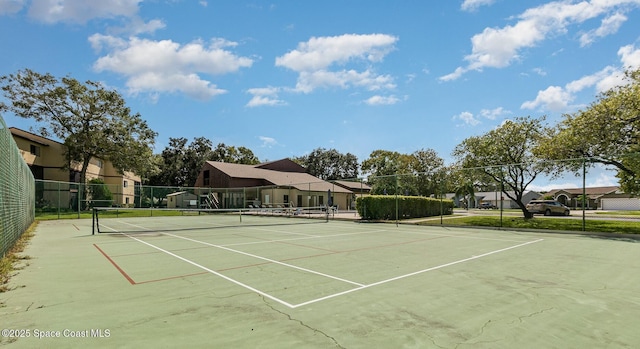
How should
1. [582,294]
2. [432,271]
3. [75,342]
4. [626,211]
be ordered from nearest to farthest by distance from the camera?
[75,342]
[582,294]
[432,271]
[626,211]

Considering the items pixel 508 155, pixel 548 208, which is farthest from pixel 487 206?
pixel 508 155

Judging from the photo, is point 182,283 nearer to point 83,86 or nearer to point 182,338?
point 182,338

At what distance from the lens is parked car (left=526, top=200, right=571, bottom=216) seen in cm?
2733

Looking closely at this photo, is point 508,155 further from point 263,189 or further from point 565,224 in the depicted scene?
point 263,189

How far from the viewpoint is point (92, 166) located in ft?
153

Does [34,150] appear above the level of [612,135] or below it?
above

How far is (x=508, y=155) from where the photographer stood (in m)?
23.3

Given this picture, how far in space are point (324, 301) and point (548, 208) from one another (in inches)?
1173

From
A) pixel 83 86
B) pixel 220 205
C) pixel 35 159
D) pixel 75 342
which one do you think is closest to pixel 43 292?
pixel 75 342

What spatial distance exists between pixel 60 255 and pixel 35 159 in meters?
38.0

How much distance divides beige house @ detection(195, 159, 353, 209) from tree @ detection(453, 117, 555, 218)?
14.1 meters

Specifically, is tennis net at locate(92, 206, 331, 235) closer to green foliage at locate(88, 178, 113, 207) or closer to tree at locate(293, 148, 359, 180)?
green foliage at locate(88, 178, 113, 207)

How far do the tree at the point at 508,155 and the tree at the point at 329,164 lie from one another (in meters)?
53.1

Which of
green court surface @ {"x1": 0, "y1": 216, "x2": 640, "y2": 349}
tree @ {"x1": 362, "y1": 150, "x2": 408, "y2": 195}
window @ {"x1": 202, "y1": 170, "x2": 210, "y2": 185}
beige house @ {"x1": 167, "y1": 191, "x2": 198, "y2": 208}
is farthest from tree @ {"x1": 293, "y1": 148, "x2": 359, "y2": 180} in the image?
green court surface @ {"x1": 0, "y1": 216, "x2": 640, "y2": 349}
